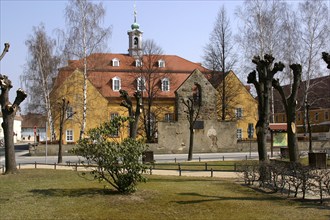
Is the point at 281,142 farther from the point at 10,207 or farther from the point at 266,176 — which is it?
the point at 10,207

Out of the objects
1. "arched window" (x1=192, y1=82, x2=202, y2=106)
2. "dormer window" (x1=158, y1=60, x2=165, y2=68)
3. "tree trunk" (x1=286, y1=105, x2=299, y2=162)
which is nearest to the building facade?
"arched window" (x1=192, y1=82, x2=202, y2=106)

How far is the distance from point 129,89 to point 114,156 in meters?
44.9

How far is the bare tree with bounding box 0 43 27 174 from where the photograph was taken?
21.0 metres

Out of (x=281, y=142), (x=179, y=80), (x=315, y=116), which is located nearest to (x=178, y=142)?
(x=281, y=142)

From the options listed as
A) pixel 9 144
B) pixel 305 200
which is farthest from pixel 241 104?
pixel 305 200

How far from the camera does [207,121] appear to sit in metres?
45.5

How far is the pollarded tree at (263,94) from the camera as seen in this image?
18.6m

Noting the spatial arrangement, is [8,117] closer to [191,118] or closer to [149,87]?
[191,118]

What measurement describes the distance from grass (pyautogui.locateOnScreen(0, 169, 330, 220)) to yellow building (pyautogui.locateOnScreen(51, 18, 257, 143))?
33.0 m

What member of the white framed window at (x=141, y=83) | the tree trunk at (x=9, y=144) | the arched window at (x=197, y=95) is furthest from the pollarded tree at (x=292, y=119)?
the white framed window at (x=141, y=83)

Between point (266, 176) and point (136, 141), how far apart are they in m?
5.45

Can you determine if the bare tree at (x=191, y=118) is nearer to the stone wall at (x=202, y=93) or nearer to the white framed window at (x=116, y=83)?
the stone wall at (x=202, y=93)

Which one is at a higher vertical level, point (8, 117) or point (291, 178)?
point (8, 117)

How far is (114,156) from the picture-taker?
1347cm
